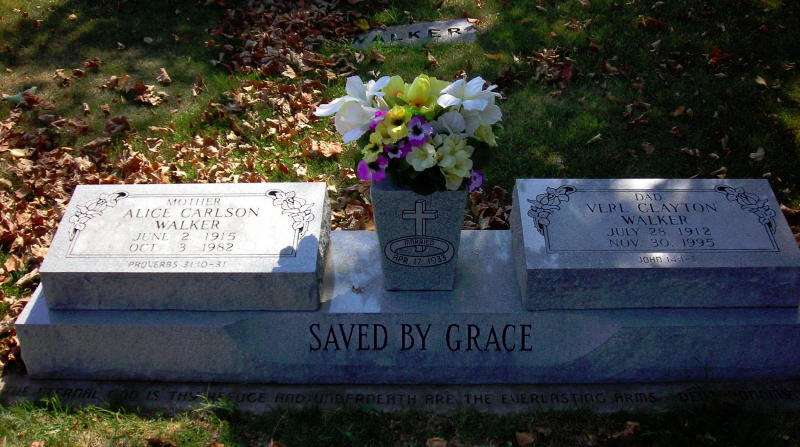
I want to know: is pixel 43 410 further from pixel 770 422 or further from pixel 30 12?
pixel 30 12

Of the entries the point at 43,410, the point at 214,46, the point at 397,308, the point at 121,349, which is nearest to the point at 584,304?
the point at 397,308

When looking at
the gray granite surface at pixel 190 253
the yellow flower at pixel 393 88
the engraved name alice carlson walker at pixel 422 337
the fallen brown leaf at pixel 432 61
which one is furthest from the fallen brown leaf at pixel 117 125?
the yellow flower at pixel 393 88

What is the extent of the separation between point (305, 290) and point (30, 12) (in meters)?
6.05

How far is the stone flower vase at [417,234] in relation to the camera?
133 inches

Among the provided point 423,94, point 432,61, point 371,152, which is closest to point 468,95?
point 423,94

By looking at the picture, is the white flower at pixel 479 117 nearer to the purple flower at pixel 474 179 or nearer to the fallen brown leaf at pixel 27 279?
the purple flower at pixel 474 179

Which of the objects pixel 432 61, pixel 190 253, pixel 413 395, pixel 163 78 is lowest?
pixel 413 395

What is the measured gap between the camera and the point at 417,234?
11.5 feet

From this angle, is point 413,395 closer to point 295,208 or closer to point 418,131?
point 295,208

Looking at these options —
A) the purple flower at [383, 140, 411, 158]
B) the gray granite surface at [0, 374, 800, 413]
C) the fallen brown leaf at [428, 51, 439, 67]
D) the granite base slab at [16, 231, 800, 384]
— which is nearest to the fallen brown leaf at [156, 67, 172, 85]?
the fallen brown leaf at [428, 51, 439, 67]

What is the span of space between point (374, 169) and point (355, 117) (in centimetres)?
27

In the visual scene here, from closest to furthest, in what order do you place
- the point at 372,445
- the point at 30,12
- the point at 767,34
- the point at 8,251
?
the point at 372,445, the point at 8,251, the point at 767,34, the point at 30,12

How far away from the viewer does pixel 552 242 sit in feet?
11.7

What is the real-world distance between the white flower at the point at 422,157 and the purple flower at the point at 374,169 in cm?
12
